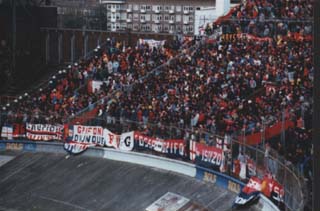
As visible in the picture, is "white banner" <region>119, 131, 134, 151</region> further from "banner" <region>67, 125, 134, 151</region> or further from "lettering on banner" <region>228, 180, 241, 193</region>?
"lettering on banner" <region>228, 180, 241, 193</region>

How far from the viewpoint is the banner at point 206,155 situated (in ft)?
82.7

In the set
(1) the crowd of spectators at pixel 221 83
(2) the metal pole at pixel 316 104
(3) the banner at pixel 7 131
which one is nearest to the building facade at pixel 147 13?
(1) the crowd of spectators at pixel 221 83

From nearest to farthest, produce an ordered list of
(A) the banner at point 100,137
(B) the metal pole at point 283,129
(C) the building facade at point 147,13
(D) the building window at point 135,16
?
(B) the metal pole at point 283,129, (A) the banner at point 100,137, (C) the building facade at point 147,13, (D) the building window at point 135,16

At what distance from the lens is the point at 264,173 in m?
21.3

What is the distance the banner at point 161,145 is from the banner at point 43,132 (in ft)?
17.2

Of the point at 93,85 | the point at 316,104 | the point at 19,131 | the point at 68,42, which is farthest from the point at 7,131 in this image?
the point at 316,104

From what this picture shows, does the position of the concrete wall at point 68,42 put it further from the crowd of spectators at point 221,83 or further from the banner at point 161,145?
the banner at point 161,145

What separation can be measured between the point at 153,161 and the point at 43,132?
7.32 m

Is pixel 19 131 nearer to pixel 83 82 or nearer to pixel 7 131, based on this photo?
pixel 7 131

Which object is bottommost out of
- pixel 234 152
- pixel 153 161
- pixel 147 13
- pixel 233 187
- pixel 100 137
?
pixel 233 187

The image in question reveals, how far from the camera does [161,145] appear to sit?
28.8 metres

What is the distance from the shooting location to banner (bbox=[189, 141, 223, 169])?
25.2 meters

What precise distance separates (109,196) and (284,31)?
36.4 feet

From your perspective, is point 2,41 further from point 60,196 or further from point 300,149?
point 300,149
